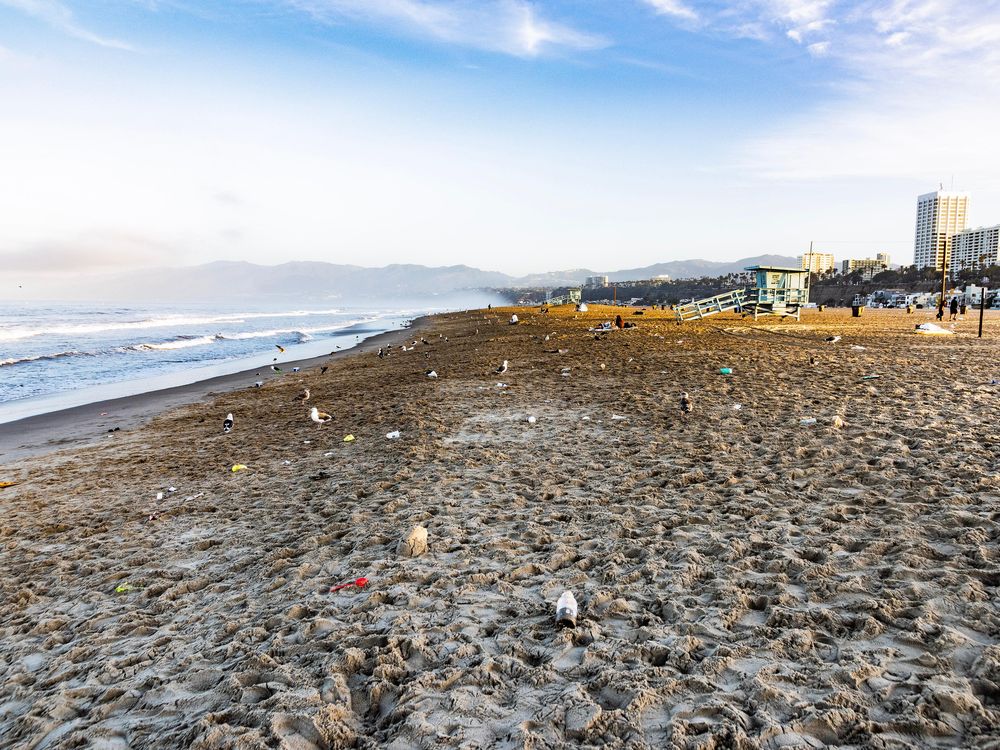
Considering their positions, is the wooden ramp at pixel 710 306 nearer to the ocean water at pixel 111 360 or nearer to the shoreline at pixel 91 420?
the ocean water at pixel 111 360

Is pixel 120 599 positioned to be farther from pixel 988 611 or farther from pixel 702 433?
pixel 702 433

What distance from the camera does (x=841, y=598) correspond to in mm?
3488

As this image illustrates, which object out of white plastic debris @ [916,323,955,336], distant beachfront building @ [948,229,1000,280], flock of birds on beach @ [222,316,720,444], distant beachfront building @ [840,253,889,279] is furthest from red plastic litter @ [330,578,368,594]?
distant beachfront building @ [948,229,1000,280]

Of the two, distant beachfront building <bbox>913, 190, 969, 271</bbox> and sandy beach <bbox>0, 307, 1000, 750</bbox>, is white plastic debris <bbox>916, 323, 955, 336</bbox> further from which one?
distant beachfront building <bbox>913, 190, 969, 271</bbox>

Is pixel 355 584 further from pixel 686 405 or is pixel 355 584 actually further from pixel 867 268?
pixel 867 268

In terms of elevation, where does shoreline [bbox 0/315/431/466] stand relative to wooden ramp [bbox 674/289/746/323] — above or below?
below

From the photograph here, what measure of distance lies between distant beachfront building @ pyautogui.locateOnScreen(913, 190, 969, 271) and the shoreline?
157 meters

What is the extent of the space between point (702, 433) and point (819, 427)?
4.95 feet

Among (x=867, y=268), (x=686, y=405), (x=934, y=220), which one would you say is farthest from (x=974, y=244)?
(x=686, y=405)

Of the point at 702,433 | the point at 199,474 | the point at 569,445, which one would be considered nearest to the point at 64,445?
the point at 199,474

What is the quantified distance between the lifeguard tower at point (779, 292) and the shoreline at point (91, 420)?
2798 centimetres

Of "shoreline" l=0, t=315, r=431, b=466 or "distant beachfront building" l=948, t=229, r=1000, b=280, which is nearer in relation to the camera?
"shoreline" l=0, t=315, r=431, b=466

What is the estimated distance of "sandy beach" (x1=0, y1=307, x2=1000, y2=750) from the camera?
8.83ft

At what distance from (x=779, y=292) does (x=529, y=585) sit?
109 ft
